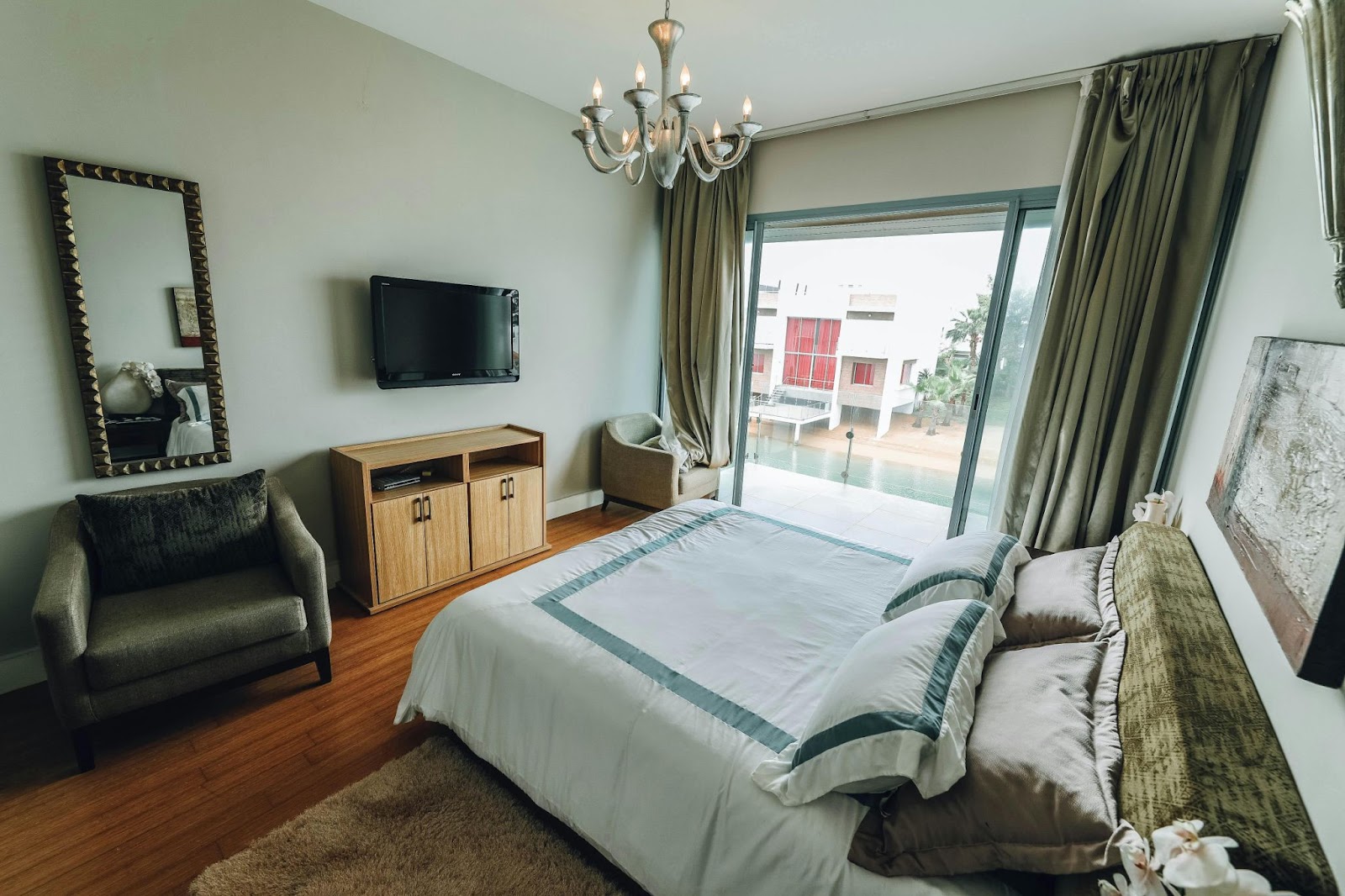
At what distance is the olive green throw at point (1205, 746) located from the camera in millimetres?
758

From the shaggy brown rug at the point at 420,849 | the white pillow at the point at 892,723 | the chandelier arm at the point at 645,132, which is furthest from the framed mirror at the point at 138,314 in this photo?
the white pillow at the point at 892,723

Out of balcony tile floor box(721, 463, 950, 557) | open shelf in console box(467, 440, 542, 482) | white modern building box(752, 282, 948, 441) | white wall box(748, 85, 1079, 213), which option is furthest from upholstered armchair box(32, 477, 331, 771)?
white wall box(748, 85, 1079, 213)

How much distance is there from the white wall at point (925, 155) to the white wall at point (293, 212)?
1249 millimetres

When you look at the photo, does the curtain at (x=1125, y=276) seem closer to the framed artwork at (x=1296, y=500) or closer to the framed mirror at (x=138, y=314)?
the framed artwork at (x=1296, y=500)

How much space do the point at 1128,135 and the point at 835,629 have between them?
270 centimetres

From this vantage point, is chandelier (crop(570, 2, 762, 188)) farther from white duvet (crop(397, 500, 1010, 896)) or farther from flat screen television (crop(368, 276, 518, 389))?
flat screen television (crop(368, 276, 518, 389))

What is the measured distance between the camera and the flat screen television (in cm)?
289

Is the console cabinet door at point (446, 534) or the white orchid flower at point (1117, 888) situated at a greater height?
the white orchid flower at point (1117, 888)

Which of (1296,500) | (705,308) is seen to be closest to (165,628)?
(1296,500)

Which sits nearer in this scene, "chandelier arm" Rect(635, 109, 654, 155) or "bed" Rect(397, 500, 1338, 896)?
"bed" Rect(397, 500, 1338, 896)

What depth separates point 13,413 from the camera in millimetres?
2012

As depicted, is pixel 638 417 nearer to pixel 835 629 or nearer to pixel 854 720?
pixel 835 629

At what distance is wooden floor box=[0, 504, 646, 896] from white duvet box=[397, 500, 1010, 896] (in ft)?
1.06

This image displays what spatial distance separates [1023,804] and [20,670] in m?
3.44
